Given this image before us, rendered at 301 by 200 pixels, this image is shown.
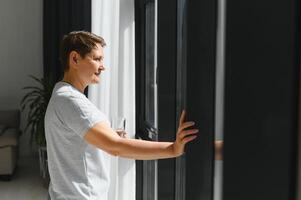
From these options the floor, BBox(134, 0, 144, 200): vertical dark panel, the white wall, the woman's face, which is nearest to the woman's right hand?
the woman's face

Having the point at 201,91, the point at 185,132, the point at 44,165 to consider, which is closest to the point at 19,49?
the point at 44,165

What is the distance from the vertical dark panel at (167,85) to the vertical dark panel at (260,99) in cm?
66

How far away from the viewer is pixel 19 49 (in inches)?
249

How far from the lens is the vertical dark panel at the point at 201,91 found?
0.77 m

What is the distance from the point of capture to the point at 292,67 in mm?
458

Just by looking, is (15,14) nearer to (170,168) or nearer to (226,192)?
(170,168)

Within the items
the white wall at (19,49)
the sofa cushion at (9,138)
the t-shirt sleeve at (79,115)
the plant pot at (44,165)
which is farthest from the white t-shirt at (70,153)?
the white wall at (19,49)

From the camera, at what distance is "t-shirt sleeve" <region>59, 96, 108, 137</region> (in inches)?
60.1

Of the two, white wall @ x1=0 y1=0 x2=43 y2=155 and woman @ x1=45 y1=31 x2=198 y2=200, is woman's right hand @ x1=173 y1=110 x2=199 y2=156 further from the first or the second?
white wall @ x1=0 y1=0 x2=43 y2=155

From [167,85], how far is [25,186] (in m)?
4.14

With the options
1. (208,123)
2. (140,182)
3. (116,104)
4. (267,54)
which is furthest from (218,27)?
(140,182)

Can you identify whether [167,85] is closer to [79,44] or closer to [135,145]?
[135,145]

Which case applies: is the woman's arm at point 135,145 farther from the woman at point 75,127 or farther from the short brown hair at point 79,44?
the short brown hair at point 79,44

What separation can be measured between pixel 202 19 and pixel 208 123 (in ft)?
0.62
